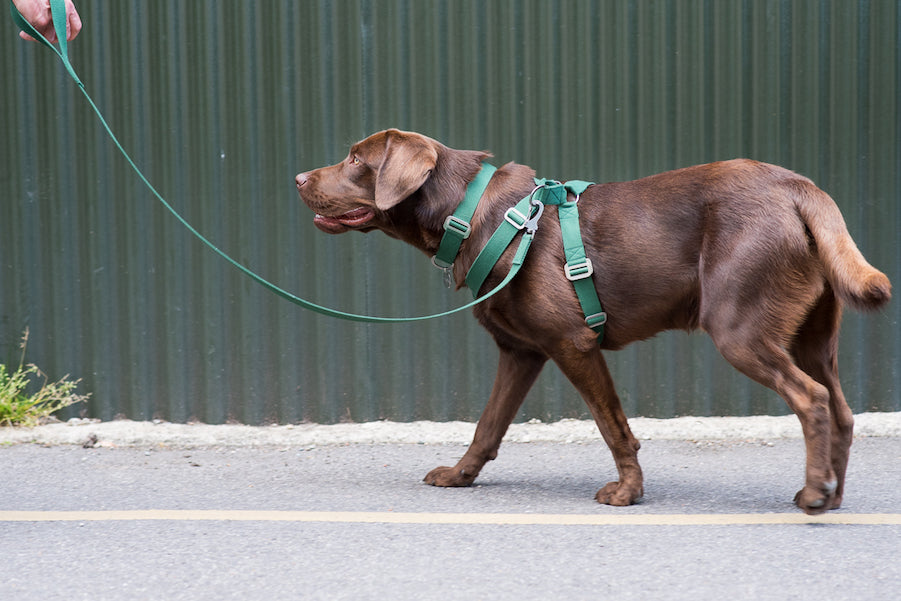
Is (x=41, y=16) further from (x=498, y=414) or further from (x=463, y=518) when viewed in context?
(x=463, y=518)

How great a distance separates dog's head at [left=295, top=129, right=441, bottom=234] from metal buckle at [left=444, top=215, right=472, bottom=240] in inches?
8.9

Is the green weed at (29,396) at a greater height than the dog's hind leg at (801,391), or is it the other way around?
the dog's hind leg at (801,391)

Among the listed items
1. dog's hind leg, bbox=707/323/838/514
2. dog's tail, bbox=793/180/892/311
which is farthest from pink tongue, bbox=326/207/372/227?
dog's tail, bbox=793/180/892/311

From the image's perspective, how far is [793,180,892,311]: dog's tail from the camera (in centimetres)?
326

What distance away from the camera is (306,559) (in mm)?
3152

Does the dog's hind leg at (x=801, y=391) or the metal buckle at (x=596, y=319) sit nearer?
the dog's hind leg at (x=801, y=391)

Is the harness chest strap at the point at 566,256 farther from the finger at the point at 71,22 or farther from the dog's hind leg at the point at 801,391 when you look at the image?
the finger at the point at 71,22

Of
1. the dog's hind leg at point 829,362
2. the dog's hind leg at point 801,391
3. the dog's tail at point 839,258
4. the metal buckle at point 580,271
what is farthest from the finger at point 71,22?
the dog's hind leg at point 829,362

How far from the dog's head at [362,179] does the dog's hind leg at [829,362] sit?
5.45ft

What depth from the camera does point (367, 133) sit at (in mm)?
5492

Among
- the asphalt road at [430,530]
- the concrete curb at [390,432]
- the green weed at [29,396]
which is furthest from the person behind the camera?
the green weed at [29,396]

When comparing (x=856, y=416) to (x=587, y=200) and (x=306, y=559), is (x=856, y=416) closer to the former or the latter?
(x=587, y=200)

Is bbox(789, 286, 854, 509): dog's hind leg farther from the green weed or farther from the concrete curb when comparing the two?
the green weed

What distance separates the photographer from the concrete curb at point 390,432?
516 cm
